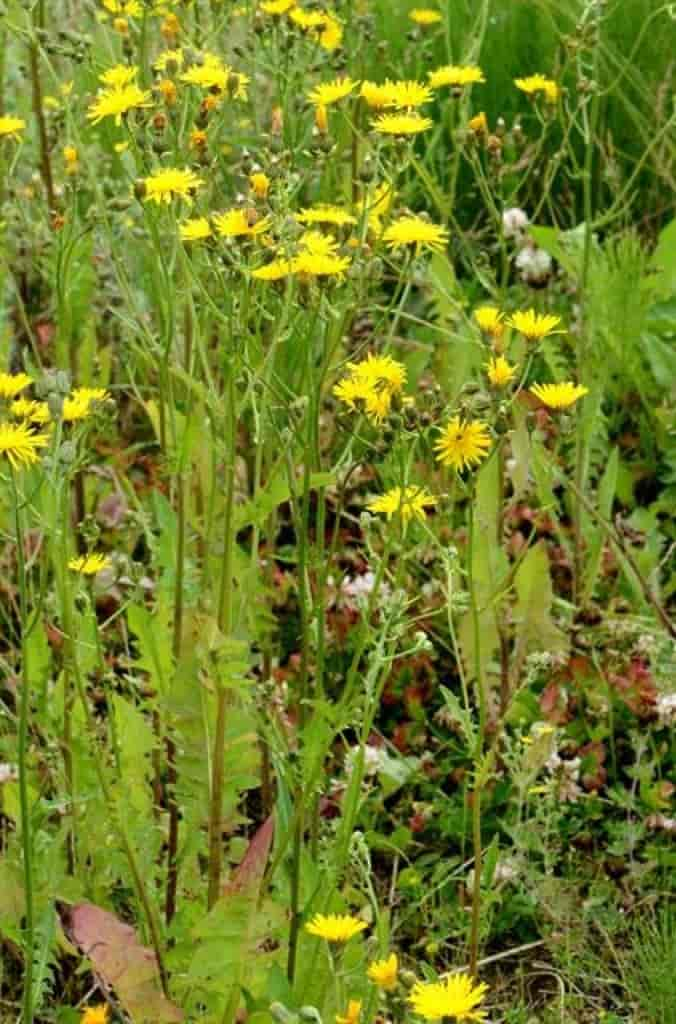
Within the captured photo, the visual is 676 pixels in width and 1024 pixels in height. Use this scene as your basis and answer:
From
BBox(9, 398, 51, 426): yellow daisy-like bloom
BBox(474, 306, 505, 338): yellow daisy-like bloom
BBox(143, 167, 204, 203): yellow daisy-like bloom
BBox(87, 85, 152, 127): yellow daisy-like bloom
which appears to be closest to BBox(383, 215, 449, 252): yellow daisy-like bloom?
BBox(474, 306, 505, 338): yellow daisy-like bloom

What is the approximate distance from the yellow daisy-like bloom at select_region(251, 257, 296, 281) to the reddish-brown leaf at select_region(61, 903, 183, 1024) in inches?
28.3

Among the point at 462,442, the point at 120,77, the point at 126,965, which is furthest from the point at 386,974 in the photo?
the point at 120,77

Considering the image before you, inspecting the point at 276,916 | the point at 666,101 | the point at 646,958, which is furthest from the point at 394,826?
the point at 666,101

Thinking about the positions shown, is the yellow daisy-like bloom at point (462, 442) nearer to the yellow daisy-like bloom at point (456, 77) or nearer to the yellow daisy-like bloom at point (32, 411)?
the yellow daisy-like bloom at point (32, 411)

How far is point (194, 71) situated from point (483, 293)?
1.69 meters

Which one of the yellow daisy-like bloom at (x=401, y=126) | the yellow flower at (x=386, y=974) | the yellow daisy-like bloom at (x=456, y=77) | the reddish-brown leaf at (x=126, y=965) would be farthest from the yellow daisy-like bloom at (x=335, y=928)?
the yellow daisy-like bloom at (x=456, y=77)

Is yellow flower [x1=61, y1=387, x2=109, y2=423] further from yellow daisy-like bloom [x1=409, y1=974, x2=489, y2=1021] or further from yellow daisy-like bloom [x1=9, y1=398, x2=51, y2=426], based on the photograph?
yellow daisy-like bloom [x1=409, y1=974, x2=489, y2=1021]

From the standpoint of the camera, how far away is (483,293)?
3676 mm

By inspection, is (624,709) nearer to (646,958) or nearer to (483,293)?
(646,958)

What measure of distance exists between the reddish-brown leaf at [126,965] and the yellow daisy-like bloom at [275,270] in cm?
72

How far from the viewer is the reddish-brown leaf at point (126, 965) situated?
1.83 meters

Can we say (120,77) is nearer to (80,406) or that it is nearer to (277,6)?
(277,6)

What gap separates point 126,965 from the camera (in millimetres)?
1835

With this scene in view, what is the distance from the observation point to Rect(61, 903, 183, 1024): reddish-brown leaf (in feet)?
5.99
